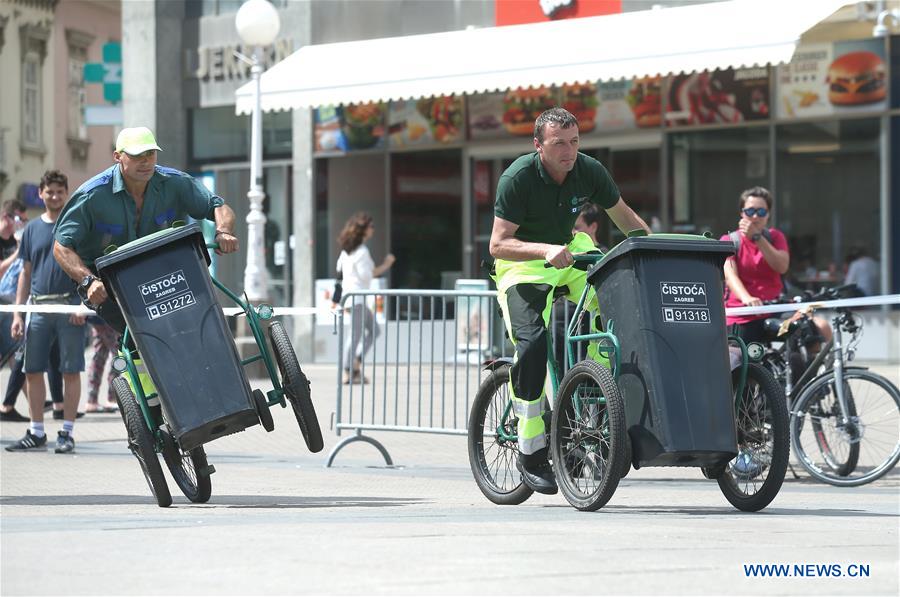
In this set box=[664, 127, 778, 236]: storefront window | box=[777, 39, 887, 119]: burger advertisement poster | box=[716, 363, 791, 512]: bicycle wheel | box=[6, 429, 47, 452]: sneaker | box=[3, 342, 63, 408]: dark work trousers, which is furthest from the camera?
box=[664, 127, 778, 236]: storefront window

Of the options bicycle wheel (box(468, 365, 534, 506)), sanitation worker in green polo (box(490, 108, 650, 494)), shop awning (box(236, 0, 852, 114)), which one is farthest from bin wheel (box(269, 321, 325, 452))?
shop awning (box(236, 0, 852, 114))

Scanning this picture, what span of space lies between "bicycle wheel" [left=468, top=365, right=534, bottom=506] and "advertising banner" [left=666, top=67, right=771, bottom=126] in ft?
39.0

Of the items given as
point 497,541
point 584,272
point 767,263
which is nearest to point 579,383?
point 584,272

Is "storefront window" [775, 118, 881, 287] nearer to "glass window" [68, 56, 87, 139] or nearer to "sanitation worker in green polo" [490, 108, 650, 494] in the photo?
"sanitation worker in green polo" [490, 108, 650, 494]

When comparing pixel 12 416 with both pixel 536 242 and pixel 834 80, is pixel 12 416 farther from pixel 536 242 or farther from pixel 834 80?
pixel 834 80

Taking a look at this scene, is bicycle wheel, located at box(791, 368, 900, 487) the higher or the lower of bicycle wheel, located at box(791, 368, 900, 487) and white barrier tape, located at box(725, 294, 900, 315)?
the lower

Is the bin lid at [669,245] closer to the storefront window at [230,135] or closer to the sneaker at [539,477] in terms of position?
the sneaker at [539,477]

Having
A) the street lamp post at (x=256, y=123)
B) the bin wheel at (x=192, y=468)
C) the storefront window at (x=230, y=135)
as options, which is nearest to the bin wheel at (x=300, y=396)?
the bin wheel at (x=192, y=468)

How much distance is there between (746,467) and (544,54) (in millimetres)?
11868

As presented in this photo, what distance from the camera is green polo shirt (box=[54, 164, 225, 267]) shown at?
25.9ft

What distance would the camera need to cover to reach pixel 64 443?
10.9 metres

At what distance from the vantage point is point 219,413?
7.23 metres

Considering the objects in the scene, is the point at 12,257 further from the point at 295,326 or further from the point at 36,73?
the point at 36,73

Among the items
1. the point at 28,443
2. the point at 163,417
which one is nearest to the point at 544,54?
the point at 28,443
